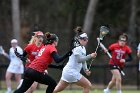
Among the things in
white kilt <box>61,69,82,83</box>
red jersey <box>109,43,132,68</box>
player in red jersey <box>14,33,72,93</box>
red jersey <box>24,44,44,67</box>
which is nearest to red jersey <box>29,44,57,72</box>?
player in red jersey <box>14,33,72,93</box>

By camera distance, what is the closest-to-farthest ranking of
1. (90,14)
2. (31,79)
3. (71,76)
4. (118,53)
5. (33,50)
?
(31,79), (71,76), (33,50), (118,53), (90,14)

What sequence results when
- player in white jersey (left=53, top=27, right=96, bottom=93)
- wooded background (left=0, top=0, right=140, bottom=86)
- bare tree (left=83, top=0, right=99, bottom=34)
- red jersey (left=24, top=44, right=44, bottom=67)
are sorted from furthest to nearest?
bare tree (left=83, top=0, right=99, bottom=34), wooded background (left=0, top=0, right=140, bottom=86), red jersey (left=24, top=44, right=44, bottom=67), player in white jersey (left=53, top=27, right=96, bottom=93)

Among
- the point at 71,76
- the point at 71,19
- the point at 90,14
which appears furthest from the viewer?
the point at 71,19

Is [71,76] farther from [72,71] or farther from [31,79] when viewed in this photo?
[31,79]

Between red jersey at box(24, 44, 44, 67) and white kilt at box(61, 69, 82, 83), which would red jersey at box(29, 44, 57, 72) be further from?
red jersey at box(24, 44, 44, 67)

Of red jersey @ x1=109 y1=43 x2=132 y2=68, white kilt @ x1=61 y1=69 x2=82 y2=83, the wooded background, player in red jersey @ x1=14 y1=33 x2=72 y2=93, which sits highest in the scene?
player in red jersey @ x1=14 y1=33 x2=72 y2=93

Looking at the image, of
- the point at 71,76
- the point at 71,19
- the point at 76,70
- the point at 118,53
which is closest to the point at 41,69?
the point at 71,76

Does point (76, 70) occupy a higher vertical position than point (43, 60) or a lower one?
lower

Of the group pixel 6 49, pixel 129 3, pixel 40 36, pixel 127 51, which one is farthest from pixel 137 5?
pixel 40 36

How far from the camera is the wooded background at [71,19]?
32.2 m

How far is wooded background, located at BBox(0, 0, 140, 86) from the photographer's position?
32.2 m

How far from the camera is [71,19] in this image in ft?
154

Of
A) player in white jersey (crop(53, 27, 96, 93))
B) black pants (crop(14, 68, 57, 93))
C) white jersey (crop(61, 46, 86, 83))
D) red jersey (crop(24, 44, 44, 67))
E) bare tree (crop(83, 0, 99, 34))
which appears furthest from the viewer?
bare tree (crop(83, 0, 99, 34))

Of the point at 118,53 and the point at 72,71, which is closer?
the point at 72,71
